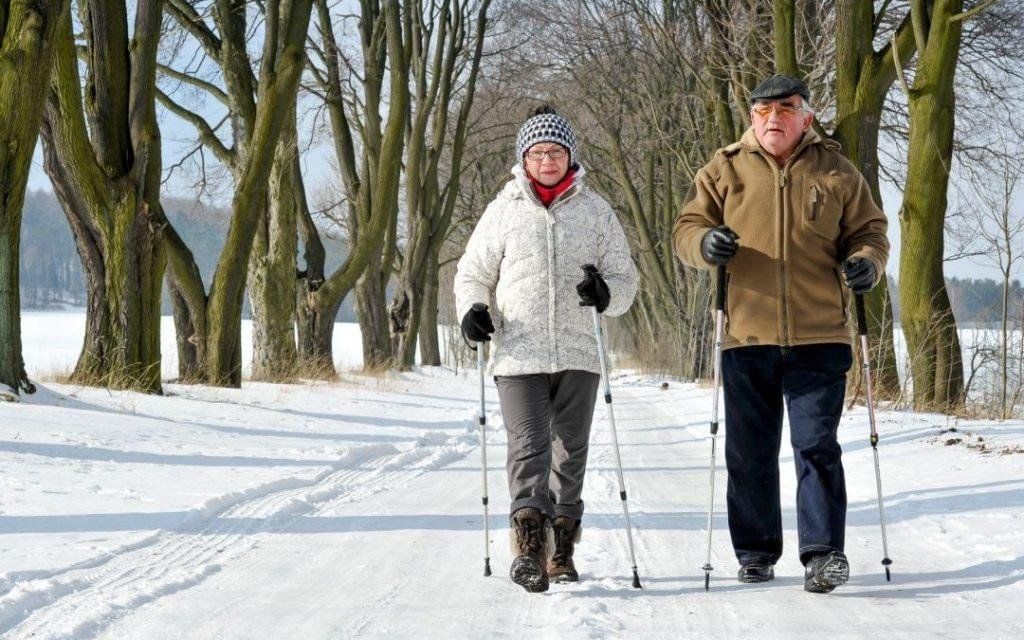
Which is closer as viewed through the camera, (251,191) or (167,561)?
(167,561)

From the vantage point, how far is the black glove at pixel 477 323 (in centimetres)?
486

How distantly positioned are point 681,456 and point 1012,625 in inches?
228

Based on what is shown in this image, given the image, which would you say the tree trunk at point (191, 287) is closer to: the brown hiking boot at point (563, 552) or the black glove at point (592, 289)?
the brown hiking boot at point (563, 552)

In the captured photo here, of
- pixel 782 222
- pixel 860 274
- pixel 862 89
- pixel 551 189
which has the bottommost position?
pixel 860 274

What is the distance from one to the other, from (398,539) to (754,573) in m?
1.85

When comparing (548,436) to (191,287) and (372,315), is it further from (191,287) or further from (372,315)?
(372,315)

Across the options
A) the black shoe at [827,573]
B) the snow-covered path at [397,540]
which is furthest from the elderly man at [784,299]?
the snow-covered path at [397,540]

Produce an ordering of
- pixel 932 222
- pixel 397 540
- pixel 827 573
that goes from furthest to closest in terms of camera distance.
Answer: pixel 932 222, pixel 397 540, pixel 827 573

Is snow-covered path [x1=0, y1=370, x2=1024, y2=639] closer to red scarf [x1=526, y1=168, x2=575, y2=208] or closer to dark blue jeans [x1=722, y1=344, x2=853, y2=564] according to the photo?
dark blue jeans [x1=722, y1=344, x2=853, y2=564]

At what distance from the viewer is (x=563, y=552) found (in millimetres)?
4828

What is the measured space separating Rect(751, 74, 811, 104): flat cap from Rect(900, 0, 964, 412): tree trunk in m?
8.52

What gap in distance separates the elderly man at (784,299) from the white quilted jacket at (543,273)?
0.39m

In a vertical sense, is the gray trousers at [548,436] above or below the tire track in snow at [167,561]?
above

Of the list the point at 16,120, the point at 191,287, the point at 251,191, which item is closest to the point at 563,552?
the point at 16,120
